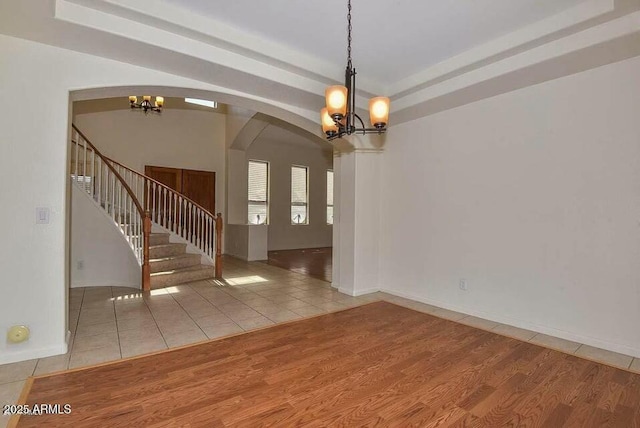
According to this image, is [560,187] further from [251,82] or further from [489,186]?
[251,82]

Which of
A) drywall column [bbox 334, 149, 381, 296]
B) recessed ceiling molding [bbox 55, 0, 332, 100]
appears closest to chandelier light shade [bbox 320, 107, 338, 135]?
recessed ceiling molding [bbox 55, 0, 332, 100]

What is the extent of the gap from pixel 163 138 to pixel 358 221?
5.98 m

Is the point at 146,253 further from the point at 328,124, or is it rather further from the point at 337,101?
the point at 337,101

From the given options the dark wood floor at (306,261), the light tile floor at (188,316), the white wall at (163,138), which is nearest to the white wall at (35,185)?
the light tile floor at (188,316)

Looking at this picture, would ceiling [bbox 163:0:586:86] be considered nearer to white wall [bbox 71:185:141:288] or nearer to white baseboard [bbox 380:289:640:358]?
white baseboard [bbox 380:289:640:358]

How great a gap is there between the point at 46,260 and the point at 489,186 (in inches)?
178

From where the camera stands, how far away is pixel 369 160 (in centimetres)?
489

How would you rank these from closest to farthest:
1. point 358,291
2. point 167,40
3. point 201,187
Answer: point 167,40, point 358,291, point 201,187

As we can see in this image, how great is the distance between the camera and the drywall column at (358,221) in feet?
15.6

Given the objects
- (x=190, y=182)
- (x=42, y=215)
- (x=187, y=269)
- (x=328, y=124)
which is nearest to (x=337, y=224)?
(x=328, y=124)

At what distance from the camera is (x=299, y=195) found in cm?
1041

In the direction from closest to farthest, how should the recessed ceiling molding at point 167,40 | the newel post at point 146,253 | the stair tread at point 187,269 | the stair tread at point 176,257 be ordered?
the recessed ceiling molding at point 167,40 → the newel post at point 146,253 → the stair tread at point 187,269 → the stair tread at point 176,257

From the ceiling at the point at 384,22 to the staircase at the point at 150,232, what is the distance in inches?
137

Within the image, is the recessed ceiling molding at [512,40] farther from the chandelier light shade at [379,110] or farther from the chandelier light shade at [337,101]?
the chandelier light shade at [337,101]
